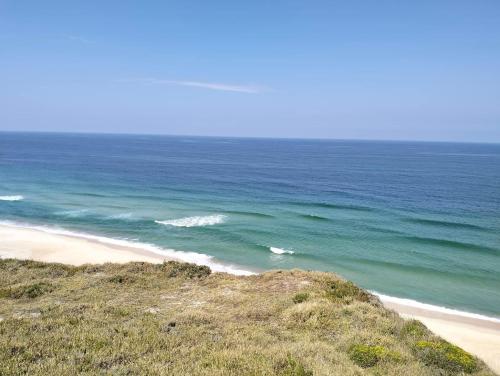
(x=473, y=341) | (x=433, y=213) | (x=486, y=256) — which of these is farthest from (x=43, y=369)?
(x=433, y=213)

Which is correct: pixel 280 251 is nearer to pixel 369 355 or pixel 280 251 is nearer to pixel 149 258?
pixel 149 258

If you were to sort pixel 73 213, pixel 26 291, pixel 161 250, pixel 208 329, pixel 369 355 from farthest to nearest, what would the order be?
pixel 73 213, pixel 161 250, pixel 26 291, pixel 208 329, pixel 369 355

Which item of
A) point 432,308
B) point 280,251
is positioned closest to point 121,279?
point 280,251

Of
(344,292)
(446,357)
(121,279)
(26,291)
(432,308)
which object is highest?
(446,357)

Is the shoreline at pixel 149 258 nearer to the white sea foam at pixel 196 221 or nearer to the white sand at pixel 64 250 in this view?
the white sand at pixel 64 250

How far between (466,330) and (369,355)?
16.5 metres

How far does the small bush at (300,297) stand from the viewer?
16544mm

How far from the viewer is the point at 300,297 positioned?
1670 centimetres

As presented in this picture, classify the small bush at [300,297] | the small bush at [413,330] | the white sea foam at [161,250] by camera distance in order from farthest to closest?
the white sea foam at [161,250] → the small bush at [300,297] → the small bush at [413,330]

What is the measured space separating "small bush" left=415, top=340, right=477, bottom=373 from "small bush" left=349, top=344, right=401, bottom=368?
122 centimetres

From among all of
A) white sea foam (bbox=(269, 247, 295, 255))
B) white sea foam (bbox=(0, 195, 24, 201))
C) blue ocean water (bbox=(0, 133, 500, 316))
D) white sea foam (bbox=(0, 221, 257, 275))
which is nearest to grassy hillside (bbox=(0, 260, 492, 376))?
white sea foam (bbox=(0, 221, 257, 275))

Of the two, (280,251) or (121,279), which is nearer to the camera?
(121,279)

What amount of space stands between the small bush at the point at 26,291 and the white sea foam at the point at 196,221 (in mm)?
28029

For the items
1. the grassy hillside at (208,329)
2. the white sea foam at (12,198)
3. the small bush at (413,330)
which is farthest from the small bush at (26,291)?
the white sea foam at (12,198)
